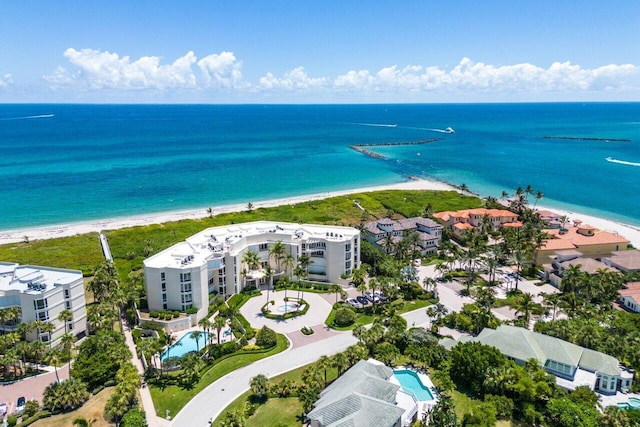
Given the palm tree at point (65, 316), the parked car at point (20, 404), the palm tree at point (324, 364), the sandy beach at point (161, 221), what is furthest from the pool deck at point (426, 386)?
the sandy beach at point (161, 221)

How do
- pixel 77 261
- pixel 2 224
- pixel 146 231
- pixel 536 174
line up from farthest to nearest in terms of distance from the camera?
1. pixel 536 174
2. pixel 2 224
3. pixel 146 231
4. pixel 77 261

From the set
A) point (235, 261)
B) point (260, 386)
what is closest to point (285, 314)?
point (235, 261)

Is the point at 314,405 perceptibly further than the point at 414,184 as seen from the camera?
No

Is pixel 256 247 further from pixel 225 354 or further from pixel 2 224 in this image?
pixel 2 224

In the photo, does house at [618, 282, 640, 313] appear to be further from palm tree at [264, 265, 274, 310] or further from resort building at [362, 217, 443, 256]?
palm tree at [264, 265, 274, 310]

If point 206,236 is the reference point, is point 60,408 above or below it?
below

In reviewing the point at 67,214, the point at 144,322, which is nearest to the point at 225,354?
the point at 144,322

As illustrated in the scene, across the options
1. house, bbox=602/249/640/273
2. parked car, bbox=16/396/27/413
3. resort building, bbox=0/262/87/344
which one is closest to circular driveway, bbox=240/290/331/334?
resort building, bbox=0/262/87/344
